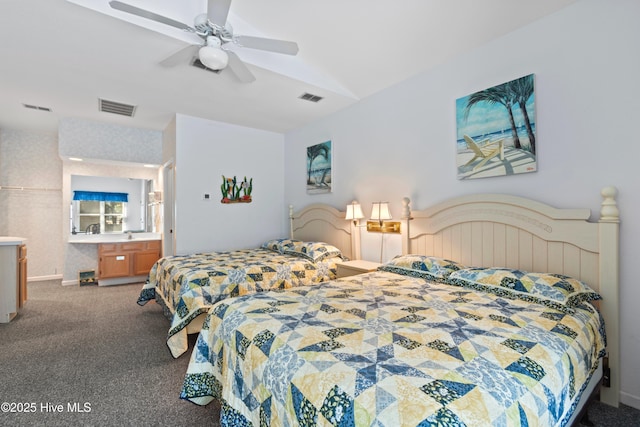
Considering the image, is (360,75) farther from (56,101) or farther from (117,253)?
(117,253)

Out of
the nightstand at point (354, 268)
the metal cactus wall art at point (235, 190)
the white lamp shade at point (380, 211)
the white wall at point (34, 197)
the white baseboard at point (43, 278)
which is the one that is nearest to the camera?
the nightstand at point (354, 268)

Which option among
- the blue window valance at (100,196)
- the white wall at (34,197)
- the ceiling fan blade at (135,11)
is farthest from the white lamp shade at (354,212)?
the white wall at (34,197)

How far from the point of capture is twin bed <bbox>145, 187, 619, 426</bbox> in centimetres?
100

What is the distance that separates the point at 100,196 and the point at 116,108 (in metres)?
2.11

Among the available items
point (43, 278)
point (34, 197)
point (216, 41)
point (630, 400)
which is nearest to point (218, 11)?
point (216, 41)

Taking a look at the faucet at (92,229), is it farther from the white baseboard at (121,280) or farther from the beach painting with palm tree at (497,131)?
the beach painting with palm tree at (497,131)

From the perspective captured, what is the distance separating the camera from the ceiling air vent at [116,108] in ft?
13.2

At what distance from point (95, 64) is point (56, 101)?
155cm

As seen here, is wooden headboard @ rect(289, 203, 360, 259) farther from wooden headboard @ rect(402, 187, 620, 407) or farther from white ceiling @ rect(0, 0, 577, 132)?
white ceiling @ rect(0, 0, 577, 132)

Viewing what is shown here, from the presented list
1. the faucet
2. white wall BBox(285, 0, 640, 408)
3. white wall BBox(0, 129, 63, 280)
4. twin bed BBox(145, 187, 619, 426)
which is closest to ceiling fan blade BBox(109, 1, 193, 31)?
twin bed BBox(145, 187, 619, 426)

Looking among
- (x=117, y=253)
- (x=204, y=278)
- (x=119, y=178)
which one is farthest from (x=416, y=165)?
(x=119, y=178)

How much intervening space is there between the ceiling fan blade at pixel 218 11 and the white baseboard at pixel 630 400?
3.64 metres

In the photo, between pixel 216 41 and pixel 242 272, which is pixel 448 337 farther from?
pixel 216 41

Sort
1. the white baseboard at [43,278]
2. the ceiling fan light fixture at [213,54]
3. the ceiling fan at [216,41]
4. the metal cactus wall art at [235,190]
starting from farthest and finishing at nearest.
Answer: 1. the white baseboard at [43,278]
2. the metal cactus wall art at [235,190]
3. the ceiling fan light fixture at [213,54]
4. the ceiling fan at [216,41]
